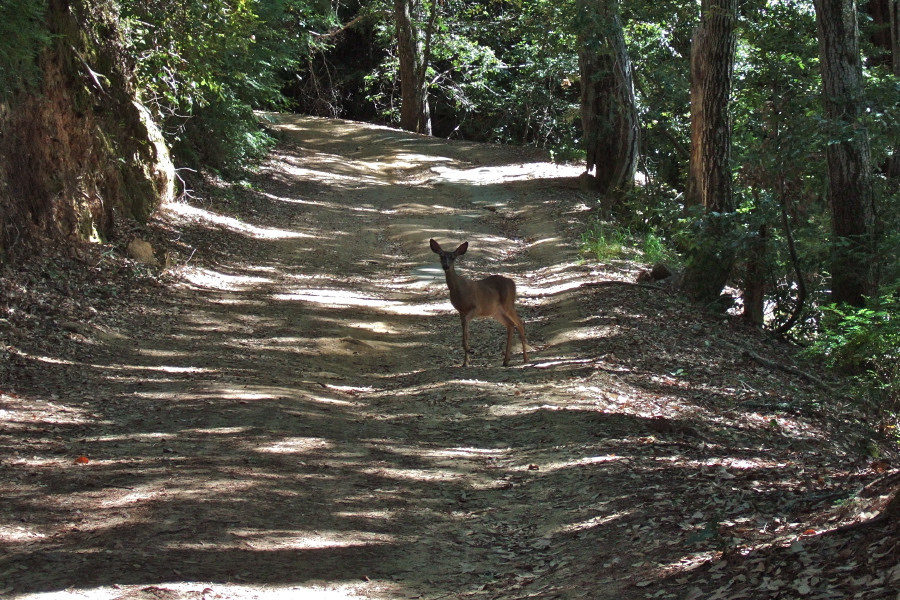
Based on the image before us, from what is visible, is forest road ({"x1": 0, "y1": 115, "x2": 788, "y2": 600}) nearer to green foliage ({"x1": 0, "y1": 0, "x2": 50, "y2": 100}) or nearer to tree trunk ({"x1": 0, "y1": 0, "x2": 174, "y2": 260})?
tree trunk ({"x1": 0, "y1": 0, "x2": 174, "y2": 260})

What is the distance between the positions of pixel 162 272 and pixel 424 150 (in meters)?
18.1

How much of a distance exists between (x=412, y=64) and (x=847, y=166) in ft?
80.4

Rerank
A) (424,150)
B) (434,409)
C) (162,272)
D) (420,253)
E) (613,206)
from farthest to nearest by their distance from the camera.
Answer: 1. (424,150)
2. (613,206)
3. (420,253)
4. (162,272)
5. (434,409)

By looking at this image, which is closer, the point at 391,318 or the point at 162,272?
the point at 391,318

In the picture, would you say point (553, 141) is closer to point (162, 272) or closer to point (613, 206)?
point (613, 206)

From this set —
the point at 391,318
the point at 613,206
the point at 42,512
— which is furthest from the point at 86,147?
the point at 613,206

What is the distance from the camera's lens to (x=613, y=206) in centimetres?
2241

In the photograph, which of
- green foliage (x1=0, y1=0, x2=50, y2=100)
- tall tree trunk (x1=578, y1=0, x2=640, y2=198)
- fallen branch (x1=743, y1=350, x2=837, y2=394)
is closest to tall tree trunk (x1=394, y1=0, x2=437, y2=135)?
tall tree trunk (x1=578, y1=0, x2=640, y2=198)

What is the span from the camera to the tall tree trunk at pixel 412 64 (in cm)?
3488

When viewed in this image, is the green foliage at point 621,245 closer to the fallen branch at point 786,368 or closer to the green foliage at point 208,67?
the fallen branch at point 786,368

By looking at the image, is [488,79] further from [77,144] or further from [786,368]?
[786,368]

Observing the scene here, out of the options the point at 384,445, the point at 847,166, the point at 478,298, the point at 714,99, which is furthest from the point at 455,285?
the point at 847,166

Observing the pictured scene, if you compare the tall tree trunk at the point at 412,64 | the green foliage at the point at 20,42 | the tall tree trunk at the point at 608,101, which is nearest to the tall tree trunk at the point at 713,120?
the tall tree trunk at the point at 608,101

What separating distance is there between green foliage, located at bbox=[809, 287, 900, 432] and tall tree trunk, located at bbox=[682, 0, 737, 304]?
2191mm
